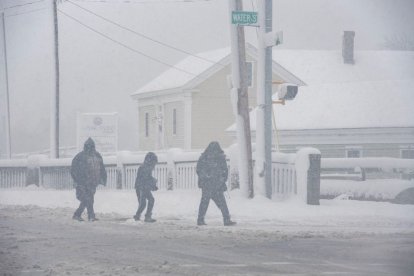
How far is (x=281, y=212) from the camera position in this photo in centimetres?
1672

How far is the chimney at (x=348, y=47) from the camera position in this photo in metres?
42.4

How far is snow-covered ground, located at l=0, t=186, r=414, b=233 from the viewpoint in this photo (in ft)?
48.1

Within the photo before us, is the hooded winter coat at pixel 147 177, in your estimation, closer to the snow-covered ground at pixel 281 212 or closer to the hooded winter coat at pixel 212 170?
the snow-covered ground at pixel 281 212

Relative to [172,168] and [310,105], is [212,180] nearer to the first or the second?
[172,168]

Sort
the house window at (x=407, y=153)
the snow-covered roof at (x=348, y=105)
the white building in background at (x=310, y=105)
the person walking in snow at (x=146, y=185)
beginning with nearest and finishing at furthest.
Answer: the person walking in snow at (x=146, y=185)
the house window at (x=407, y=153)
the white building in background at (x=310, y=105)
the snow-covered roof at (x=348, y=105)

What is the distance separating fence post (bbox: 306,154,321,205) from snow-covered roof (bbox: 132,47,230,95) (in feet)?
78.3

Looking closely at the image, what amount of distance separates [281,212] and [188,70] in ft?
95.7

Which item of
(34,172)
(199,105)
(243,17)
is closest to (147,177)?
(243,17)

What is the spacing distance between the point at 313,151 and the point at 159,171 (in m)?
7.43

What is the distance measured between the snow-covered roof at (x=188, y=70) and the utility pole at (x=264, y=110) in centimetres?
2246

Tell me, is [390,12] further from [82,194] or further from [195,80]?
[195,80]

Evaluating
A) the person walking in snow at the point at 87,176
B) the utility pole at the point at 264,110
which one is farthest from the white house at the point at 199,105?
the person walking in snow at the point at 87,176

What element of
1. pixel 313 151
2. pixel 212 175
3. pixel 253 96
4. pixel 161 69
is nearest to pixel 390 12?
pixel 313 151

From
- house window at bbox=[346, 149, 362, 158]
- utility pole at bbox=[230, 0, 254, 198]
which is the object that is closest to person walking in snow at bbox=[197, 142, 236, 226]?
utility pole at bbox=[230, 0, 254, 198]
